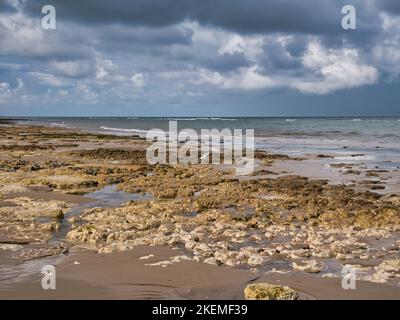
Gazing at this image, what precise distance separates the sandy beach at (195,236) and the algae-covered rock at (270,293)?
272 mm

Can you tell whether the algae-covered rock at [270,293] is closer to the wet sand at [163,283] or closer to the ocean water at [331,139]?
the wet sand at [163,283]

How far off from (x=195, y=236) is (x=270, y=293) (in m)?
3.72

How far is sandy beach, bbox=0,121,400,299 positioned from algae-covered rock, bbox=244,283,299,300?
272 millimetres

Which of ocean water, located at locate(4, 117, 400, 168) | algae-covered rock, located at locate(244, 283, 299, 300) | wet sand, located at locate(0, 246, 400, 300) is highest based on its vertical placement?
ocean water, located at locate(4, 117, 400, 168)

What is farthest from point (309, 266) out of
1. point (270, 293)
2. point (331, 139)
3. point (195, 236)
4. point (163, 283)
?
point (331, 139)

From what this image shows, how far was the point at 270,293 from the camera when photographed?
6387 millimetres

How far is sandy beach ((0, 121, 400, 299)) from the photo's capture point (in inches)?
284

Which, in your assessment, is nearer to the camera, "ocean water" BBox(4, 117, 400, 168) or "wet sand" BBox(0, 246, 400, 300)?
"wet sand" BBox(0, 246, 400, 300)

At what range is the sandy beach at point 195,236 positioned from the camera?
23.6 feet

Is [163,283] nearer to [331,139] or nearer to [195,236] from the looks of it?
[195,236]

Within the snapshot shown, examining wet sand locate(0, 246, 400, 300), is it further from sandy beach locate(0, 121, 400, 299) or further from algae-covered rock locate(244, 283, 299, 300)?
algae-covered rock locate(244, 283, 299, 300)

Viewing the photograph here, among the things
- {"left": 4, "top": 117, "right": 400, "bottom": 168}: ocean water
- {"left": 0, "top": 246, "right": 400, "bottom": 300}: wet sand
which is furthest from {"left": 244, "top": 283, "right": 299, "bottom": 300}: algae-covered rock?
{"left": 4, "top": 117, "right": 400, "bottom": 168}: ocean water
